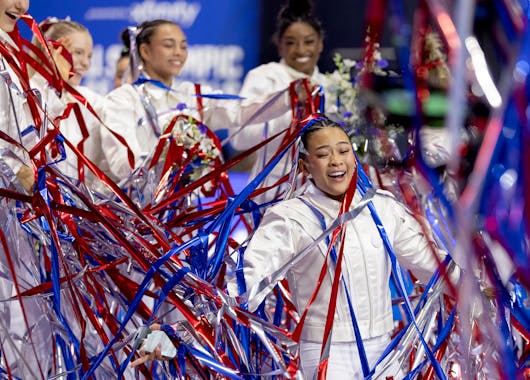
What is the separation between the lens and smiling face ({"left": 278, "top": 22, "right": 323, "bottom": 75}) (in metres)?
4.35

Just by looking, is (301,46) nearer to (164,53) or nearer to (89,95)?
(164,53)

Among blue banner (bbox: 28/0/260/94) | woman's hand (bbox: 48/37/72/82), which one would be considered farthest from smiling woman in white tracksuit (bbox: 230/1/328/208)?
blue banner (bbox: 28/0/260/94)

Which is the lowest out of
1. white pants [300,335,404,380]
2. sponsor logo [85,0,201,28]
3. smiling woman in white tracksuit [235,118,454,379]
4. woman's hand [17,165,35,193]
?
white pants [300,335,404,380]

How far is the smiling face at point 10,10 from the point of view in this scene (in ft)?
8.96

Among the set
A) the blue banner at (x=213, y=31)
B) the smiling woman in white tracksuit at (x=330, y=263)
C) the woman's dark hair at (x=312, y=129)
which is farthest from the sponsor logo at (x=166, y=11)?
the smiling woman in white tracksuit at (x=330, y=263)

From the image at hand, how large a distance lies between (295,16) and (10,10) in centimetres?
190

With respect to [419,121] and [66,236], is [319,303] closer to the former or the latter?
[66,236]

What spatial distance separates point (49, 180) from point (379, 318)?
2.76 feet

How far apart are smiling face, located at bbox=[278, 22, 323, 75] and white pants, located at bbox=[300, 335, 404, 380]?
2.06 meters

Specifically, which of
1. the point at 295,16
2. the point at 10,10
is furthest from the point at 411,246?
the point at 295,16

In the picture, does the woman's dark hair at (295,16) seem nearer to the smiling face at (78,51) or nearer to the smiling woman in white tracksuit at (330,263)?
the smiling face at (78,51)

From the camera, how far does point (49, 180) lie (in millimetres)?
2654

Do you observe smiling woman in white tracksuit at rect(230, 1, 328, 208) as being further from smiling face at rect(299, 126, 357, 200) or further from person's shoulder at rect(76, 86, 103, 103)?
smiling face at rect(299, 126, 357, 200)

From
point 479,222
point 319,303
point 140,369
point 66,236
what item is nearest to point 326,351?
point 319,303
